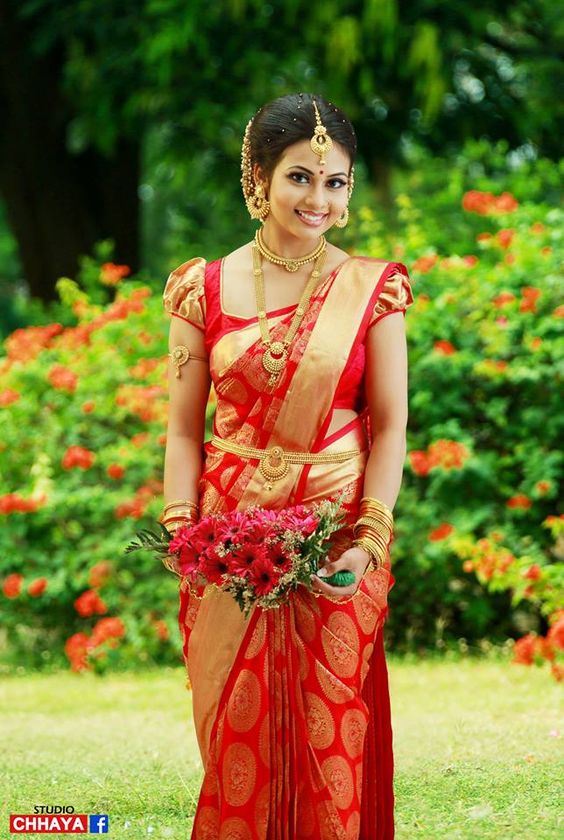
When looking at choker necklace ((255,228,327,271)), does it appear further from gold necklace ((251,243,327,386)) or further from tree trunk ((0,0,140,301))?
tree trunk ((0,0,140,301))

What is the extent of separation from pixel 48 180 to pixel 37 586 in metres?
5.15

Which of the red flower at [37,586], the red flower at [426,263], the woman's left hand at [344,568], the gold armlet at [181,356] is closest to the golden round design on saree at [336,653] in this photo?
the woman's left hand at [344,568]

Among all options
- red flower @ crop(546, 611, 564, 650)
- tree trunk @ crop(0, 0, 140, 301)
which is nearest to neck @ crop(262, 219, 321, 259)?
red flower @ crop(546, 611, 564, 650)

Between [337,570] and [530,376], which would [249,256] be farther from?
[530,376]

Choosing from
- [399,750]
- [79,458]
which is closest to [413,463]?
[79,458]

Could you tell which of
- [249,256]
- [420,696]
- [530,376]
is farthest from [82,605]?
[249,256]

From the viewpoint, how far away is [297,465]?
355 centimetres

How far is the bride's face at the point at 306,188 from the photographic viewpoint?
11.6 ft

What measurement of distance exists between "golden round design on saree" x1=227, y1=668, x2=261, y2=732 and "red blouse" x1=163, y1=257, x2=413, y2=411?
69cm

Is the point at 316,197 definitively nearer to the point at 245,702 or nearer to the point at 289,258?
the point at 289,258

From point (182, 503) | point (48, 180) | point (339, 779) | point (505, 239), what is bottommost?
point (339, 779)

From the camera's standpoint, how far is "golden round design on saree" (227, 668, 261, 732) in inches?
139

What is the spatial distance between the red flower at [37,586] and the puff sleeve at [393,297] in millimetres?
4631

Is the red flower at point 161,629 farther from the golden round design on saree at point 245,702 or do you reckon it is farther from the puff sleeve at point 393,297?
the puff sleeve at point 393,297
